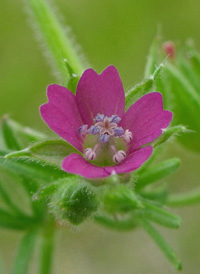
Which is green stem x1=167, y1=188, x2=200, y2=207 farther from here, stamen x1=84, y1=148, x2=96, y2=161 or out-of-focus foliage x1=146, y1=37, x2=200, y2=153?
stamen x1=84, y1=148, x2=96, y2=161

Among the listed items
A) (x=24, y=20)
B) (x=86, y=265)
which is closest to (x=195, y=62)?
(x=86, y=265)

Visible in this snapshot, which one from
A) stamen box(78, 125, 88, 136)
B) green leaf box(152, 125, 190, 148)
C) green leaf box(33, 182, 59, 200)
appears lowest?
green leaf box(152, 125, 190, 148)

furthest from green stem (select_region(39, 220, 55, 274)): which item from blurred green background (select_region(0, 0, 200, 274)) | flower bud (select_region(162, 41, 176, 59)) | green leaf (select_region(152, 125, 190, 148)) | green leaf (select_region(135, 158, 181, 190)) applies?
blurred green background (select_region(0, 0, 200, 274))

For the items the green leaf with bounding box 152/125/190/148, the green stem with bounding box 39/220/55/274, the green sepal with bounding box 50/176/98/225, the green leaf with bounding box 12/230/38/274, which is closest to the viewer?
the green leaf with bounding box 152/125/190/148

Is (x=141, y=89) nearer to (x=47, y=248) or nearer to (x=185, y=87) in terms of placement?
(x=185, y=87)

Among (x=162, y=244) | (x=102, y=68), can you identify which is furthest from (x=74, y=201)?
(x=102, y=68)

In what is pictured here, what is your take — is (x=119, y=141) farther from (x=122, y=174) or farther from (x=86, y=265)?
(x=86, y=265)

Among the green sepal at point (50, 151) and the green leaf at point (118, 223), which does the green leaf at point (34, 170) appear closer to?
the green sepal at point (50, 151)
